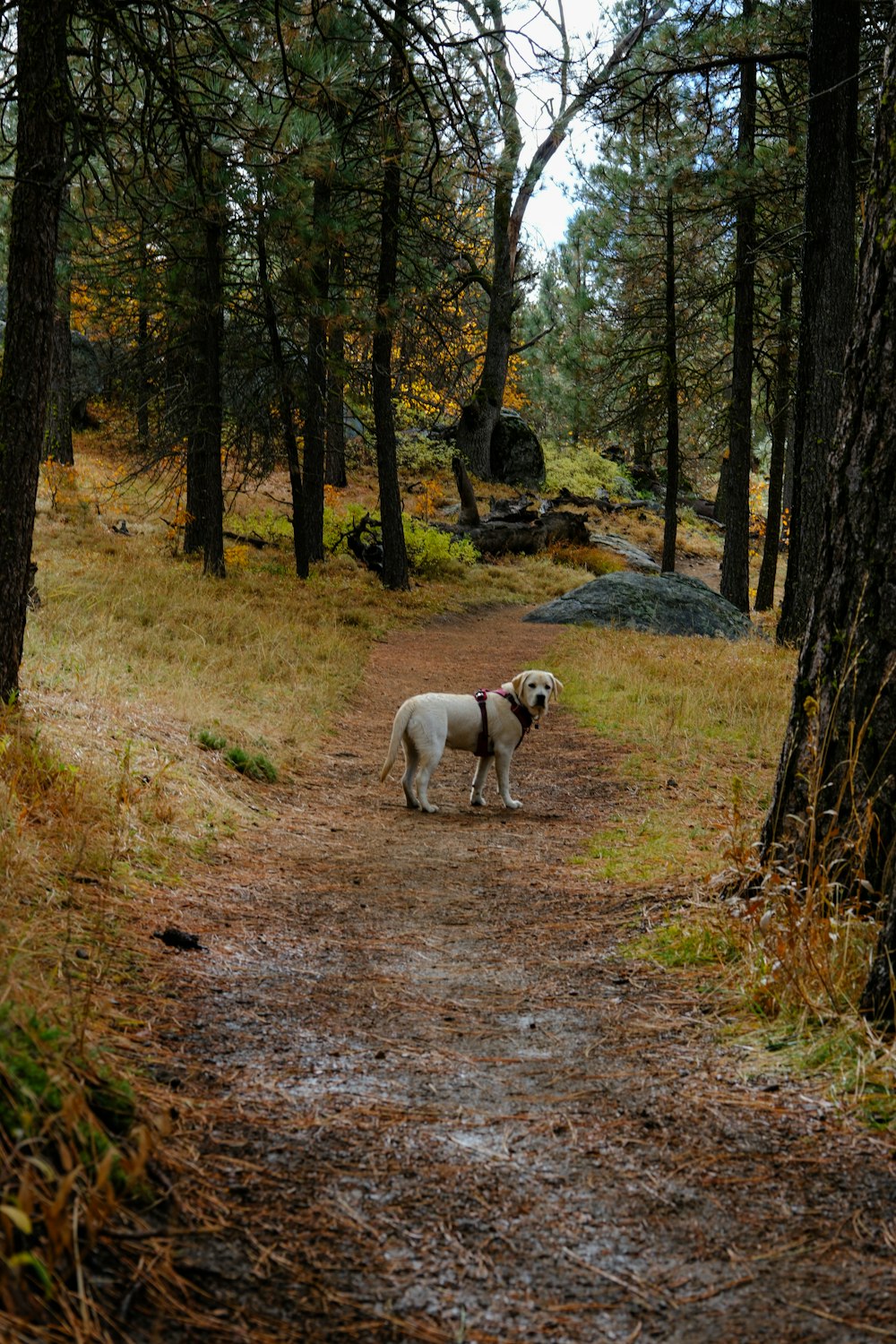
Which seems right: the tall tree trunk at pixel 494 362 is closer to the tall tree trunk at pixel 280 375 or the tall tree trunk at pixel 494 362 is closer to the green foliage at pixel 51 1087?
the tall tree trunk at pixel 280 375

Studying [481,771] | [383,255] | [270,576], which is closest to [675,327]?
[383,255]

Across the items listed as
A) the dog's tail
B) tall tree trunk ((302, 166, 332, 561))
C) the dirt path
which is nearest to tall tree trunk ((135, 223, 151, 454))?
tall tree trunk ((302, 166, 332, 561))

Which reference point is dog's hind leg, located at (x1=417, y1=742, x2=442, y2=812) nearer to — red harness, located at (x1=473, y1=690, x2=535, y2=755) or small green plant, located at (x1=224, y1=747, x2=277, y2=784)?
red harness, located at (x1=473, y1=690, x2=535, y2=755)

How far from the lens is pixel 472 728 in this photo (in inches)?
313

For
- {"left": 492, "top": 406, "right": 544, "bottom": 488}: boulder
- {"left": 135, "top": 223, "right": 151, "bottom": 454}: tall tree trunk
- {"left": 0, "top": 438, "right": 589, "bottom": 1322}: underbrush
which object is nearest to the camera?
{"left": 0, "top": 438, "right": 589, "bottom": 1322}: underbrush

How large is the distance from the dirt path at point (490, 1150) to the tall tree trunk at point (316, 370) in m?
11.5

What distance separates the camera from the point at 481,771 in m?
8.03

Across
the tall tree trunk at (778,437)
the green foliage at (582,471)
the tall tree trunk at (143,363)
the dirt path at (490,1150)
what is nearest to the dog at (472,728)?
the dirt path at (490,1150)

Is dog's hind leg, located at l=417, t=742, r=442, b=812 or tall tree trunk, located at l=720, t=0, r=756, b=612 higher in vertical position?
tall tree trunk, located at l=720, t=0, r=756, b=612

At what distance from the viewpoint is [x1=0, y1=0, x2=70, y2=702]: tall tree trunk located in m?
5.69

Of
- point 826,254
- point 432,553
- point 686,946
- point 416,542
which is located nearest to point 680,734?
point 686,946

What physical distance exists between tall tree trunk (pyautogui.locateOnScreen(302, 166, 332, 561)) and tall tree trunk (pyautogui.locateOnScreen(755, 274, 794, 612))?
798 centimetres

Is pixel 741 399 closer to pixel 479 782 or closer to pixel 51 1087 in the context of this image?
pixel 479 782

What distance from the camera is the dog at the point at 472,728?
7.74 meters
